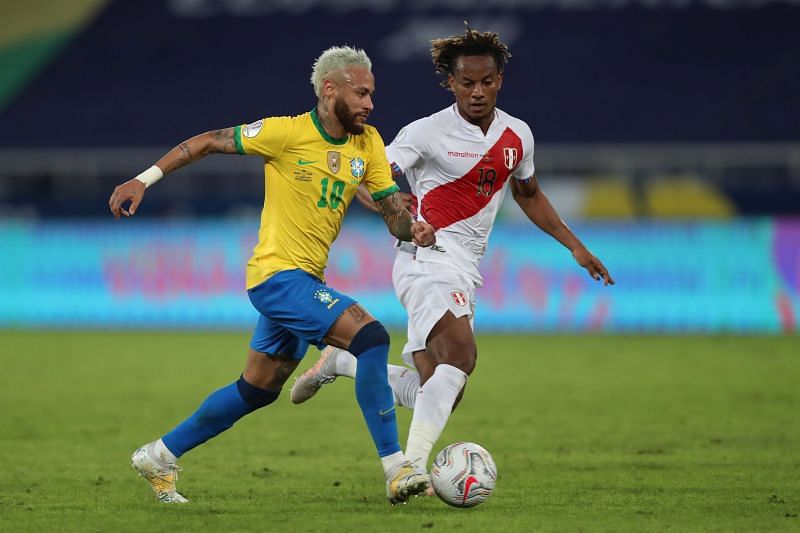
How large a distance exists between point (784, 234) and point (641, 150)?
5439 mm

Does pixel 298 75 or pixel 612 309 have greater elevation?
pixel 298 75

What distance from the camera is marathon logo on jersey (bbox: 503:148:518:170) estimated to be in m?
7.07

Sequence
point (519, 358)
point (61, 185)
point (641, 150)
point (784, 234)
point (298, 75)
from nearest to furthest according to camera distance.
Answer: point (519, 358) < point (784, 234) < point (61, 185) < point (641, 150) < point (298, 75)

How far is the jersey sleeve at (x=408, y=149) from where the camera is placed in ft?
22.8

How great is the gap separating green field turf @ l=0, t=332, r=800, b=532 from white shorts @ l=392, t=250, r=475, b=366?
87 centimetres

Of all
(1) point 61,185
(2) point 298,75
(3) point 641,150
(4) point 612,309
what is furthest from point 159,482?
(2) point 298,75

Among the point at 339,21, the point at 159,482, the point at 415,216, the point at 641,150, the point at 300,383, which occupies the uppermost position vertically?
the point at 339,21

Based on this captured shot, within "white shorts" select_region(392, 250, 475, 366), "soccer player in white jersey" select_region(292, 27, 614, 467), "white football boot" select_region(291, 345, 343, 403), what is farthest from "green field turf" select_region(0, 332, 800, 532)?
"white shorts" select_region(392, 250, 475, 366)

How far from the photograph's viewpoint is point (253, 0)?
24625 millimetres

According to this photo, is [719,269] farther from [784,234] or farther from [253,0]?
[253,0]

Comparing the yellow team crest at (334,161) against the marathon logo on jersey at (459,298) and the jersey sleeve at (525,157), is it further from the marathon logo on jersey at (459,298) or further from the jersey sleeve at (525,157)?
the jersey sleeve at (525,157)

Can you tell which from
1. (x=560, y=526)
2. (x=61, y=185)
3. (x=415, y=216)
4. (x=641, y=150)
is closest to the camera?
(x=560, y=526)

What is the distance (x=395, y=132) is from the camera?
72.2 ft

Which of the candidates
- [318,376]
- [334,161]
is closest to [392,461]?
[318,376]
